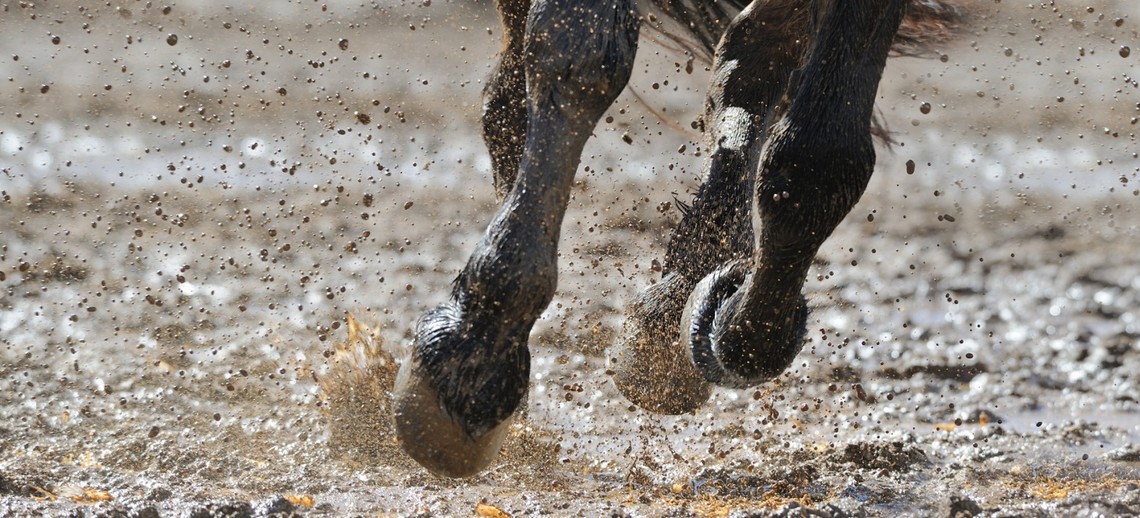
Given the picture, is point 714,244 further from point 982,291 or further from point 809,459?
point 982,291

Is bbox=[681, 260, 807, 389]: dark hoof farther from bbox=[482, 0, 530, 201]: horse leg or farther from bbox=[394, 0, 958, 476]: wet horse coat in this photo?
bbox=[482, 0, 530, 201]: horse leg

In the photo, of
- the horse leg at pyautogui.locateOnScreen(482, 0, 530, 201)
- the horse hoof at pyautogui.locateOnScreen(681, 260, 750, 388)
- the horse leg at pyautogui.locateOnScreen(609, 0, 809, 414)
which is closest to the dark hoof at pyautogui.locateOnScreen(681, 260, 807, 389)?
the horse hoof at pyautogui.locateOnScreen(681, 260, 750, 388)

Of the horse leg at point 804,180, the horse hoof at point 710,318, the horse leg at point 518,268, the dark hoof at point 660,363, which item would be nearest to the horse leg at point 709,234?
the dark hoof at point 660,363

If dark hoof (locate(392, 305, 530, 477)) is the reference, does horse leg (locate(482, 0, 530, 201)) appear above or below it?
above

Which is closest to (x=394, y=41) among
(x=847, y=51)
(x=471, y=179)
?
(x=471, y=179)

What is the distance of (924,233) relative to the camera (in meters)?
5.43

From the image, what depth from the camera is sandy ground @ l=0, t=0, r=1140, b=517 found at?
3141mm

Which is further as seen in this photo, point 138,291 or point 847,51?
point 138,291

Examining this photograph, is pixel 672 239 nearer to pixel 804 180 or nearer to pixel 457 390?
pixel 804 180

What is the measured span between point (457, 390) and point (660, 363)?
3.36ft

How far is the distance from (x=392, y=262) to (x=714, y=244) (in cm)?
220

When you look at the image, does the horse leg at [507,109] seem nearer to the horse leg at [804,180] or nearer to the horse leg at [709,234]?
the horse leg at [709,234]

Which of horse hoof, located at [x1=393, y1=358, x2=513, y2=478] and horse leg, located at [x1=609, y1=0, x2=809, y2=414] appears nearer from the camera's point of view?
horse hoof, located at [x1=393, y1=358, x2=513, y2=478]

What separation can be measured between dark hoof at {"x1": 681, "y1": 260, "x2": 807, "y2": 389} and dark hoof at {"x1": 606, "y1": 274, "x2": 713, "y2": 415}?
364 millimetres
